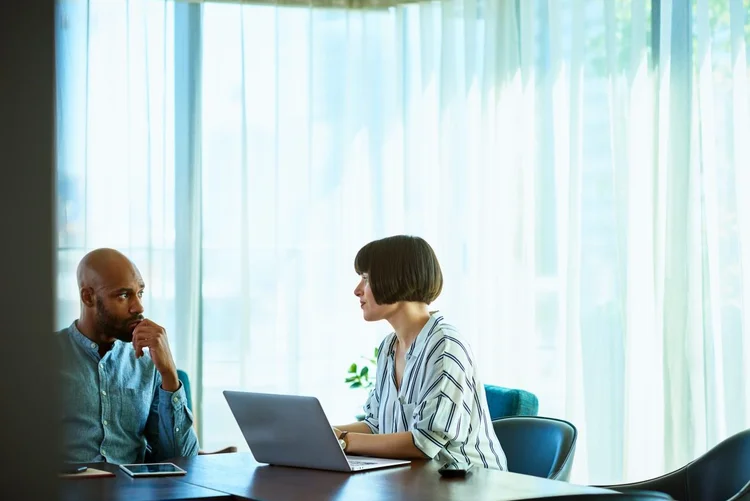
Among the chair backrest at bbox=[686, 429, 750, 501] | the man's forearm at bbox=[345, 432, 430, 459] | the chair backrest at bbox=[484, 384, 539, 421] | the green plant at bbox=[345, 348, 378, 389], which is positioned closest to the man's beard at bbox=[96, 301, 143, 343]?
the man's forearm at bbox=[345, 432, 430, 459]

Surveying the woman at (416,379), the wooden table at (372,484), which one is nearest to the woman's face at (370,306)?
the woman at (416,379)

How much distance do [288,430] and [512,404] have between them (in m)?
1.16

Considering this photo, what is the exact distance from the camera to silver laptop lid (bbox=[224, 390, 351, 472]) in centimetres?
205

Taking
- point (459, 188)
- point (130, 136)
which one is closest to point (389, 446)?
point (459, 188)

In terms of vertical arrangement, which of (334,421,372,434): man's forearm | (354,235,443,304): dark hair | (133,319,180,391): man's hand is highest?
(354,235,443,304): dark hair

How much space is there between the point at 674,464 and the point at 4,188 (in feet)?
11.7

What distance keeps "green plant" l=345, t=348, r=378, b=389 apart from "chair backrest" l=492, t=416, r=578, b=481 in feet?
5.14

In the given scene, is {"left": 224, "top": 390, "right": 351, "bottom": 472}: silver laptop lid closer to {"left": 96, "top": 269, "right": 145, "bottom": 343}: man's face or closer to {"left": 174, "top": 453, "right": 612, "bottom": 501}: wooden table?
{"left": 174, "top": 453, "right": 612, "bottom": 501}: wooden table

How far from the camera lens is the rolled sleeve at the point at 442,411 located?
229 cm

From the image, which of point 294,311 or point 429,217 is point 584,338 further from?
point 294,311

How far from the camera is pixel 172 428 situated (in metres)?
2.65

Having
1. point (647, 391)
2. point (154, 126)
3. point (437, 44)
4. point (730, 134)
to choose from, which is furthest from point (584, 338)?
Answer: point (154, 126)

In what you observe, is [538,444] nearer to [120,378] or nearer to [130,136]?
[120,378]

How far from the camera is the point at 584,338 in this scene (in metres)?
3.88
